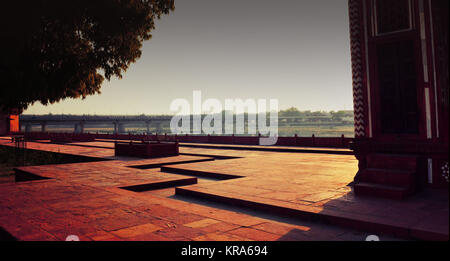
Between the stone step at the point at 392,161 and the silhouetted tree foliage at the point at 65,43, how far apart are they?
7.58 m

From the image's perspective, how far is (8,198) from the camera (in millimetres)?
6910

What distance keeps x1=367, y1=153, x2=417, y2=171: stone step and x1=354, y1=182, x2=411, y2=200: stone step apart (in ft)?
1.75

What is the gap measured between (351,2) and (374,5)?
649mm

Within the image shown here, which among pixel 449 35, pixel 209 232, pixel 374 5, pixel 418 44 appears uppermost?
pixel 374 5

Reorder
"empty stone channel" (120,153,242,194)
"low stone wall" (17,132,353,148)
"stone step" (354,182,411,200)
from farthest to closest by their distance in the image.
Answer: "low stone wall" (17,132,353,148)
"empty stone channel" (120,153,242,194)
"stone step" (354,182,411,200)

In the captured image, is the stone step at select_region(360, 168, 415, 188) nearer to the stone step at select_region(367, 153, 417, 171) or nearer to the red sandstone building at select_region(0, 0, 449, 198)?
the red sandstone building at select_region(0, 0, 449, 198)

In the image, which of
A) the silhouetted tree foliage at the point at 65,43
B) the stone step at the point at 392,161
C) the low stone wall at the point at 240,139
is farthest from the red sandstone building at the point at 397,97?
the low stone wall at the point at 240,139

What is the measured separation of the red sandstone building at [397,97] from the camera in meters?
6.59

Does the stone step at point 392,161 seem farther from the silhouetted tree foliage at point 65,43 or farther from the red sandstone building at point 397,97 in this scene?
the silhouetted tree foliage at point 65,43

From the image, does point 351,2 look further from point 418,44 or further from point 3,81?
point 3,81

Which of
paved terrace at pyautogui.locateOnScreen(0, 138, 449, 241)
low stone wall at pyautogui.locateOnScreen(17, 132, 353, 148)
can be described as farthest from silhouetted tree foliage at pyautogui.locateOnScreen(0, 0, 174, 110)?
low stone wall at pyautogui.locateOnScreen(17, 132, 353, 148)

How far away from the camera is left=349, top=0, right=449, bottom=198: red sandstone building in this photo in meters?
6.59

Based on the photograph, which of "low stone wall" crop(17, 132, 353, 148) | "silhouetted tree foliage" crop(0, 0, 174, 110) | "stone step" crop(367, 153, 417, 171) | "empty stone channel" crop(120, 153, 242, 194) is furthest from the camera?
"low stone wall" crop(17, 132, 353, 148)
